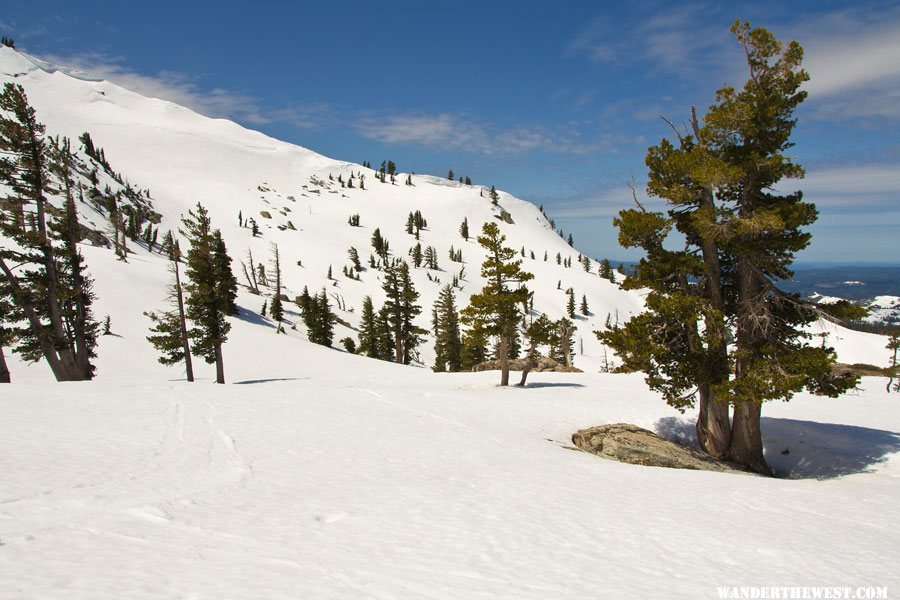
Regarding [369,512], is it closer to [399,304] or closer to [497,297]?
[497,297]

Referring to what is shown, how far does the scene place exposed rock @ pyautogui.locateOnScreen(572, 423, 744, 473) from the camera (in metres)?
14.2

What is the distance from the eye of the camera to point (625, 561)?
570 cm

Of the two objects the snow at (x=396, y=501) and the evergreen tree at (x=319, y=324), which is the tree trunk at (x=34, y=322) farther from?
the evergreen tree at (x=319, y=324)

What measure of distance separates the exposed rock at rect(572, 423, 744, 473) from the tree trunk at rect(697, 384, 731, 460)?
90 cm

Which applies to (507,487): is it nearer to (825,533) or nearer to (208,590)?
(825,533)

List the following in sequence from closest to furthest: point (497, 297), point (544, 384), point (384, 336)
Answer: point (497, 297) → point (544, 384) → point (384, 336)

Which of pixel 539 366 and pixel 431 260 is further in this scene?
pixel 431 260

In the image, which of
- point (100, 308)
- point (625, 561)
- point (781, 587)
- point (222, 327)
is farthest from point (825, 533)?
point (100, 308)

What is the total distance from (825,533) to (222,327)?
30168 millimetres

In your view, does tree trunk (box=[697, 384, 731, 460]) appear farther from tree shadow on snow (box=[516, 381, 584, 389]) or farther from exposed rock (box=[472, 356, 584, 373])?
exposed rock (box=[472, 356, 584, 373])

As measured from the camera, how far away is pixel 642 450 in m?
14.7

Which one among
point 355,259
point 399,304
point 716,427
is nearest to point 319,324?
point 399,304

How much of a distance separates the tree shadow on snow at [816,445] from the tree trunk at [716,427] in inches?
91.3

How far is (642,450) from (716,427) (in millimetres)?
3547
